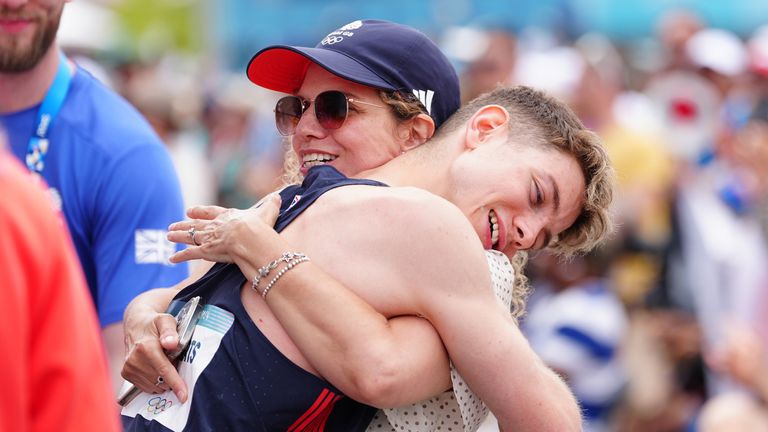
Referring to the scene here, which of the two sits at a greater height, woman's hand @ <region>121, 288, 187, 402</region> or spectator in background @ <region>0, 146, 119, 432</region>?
spectator in background @ <region>0, 146, 119, 432</region>

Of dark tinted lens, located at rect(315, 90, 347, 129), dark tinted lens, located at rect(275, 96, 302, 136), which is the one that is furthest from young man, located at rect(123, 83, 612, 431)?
dark tinted lens, located at rect(275, 96, 302, 136)

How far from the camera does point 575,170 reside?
300 cm

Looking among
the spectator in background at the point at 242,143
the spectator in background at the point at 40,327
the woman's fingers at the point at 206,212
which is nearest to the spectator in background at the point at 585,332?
the spectator in background at the point at 242,143

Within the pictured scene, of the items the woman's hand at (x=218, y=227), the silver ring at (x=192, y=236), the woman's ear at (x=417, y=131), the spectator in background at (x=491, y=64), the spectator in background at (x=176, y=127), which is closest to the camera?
the woman's hand at (x=218, y=227)

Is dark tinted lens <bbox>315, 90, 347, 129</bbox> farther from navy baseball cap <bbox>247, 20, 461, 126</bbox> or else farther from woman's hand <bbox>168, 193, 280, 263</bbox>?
woman's hand <bbox>168, 193, 280, 263</bbox>

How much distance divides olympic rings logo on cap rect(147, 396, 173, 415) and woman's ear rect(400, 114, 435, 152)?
95cm

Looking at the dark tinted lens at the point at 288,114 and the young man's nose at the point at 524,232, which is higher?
the dark tinted lens at the point at 288,114

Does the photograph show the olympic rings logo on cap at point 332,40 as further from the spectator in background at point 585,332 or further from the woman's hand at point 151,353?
the spectator in background at point 585,332

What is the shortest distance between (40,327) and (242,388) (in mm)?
959

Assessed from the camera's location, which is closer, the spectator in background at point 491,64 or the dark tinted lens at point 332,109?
the dark tinted lens at point 332,109

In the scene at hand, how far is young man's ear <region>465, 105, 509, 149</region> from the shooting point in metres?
2.97

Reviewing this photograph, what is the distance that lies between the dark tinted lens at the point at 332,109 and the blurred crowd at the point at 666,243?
9.96 feet

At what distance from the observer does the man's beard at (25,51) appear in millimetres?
3656

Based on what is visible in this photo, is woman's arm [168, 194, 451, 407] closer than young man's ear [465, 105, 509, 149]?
Yes
